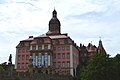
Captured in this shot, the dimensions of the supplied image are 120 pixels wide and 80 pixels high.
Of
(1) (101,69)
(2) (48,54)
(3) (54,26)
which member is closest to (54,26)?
(3) (54,26)

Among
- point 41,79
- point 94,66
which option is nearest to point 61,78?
point 41,79

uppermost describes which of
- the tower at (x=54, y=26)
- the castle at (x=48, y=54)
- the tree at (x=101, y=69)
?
the tower at (x=54, y=26)

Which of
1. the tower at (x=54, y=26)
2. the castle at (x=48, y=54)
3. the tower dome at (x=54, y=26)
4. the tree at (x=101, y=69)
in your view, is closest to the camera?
the tree at (x=101, y=69)

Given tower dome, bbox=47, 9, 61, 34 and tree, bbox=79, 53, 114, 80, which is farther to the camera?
tower dome, bbox=47, 9, 61, 34

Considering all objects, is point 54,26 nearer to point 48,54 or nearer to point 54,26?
point 54,26

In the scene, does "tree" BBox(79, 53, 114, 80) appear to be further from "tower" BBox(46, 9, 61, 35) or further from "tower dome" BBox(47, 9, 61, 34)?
"tower dome" BBox(47, 9, 61, 34)

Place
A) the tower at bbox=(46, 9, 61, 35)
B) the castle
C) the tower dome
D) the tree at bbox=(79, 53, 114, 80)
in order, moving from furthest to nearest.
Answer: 1. the tower dome
2. the tower at bbox=(46, 9, 61, 35)
3. the castle
4. the tree at bbox=(79, 53, 114, 80)

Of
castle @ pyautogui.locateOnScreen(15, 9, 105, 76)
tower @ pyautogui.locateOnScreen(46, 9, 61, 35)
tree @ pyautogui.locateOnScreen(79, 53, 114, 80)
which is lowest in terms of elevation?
tree @ pyautogui.locateOnScreen(79, 53, 114, 80)

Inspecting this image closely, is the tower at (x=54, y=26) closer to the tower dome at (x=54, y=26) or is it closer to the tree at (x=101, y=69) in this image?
the tower dome at (x=54, y=26)

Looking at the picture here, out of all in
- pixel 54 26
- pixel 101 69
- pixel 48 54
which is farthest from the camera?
pixel 54 26

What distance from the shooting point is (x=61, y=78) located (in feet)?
258

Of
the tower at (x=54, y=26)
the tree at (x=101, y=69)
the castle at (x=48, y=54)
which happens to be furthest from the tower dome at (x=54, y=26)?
the tree at (x=101, y=69)

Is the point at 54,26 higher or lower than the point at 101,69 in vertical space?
higher

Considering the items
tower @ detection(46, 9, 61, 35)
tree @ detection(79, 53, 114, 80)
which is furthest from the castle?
tree @ detection(79, 53, 114, 80)
